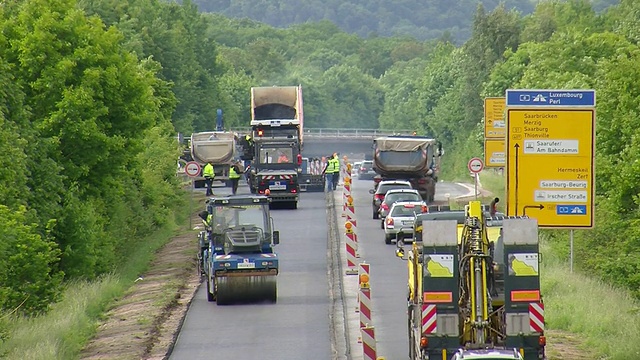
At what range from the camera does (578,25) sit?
405ft

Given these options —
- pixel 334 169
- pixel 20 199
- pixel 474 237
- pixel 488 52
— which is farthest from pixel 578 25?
pixel 474 237

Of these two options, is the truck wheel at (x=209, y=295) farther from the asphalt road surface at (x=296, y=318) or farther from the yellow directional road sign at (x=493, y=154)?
the yellow directional road sign at (x=493, y=154)

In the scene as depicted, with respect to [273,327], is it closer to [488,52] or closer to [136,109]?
[136,109]

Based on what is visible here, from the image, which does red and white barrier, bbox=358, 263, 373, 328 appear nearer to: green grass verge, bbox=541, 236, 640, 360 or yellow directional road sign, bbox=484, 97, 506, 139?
green grass verge, bbox=541, 236, 640, 360

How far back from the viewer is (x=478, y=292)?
20.3 metres

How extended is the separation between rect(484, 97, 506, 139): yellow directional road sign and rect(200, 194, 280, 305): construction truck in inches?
814

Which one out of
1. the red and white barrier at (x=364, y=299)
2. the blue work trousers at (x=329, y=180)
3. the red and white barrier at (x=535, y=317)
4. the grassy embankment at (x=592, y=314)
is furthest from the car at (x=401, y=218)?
the red and white barrier at (x=535, y=317)

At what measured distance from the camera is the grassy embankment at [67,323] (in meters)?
26.3

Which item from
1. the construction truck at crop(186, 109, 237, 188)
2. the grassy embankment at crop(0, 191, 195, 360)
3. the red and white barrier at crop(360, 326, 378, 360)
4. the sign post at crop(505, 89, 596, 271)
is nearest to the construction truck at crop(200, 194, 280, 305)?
the grassy embankment at crop(0, 191, 195, 360)

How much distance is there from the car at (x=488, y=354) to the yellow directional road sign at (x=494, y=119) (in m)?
34.7

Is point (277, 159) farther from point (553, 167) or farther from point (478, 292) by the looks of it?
point (478, 292)

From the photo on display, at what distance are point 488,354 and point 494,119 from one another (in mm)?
37958

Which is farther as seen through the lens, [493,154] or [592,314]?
[493,154]

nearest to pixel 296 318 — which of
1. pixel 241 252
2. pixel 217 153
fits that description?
pixel 241 252
